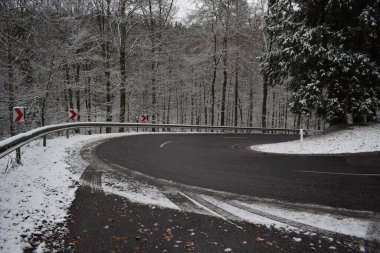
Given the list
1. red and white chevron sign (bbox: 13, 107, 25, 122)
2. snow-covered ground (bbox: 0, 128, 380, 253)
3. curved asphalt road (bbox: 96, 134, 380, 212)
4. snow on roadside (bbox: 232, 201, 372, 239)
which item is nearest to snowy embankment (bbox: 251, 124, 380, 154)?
curved asphalt road (bbox: 96, 134, 380, 212)

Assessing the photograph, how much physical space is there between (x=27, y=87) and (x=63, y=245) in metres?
18.8

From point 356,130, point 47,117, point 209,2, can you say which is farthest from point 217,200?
point 209,2

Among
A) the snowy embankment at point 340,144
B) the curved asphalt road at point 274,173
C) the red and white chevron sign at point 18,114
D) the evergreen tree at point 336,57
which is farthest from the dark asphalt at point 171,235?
the evergreen tree at point 336,57

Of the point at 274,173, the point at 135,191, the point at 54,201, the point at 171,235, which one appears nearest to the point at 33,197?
the point at 54,201

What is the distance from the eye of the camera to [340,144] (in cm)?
1355

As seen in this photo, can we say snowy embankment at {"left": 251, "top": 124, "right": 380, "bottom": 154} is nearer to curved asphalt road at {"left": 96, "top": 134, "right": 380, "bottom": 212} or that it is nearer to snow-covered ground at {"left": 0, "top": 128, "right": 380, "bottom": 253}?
curved asphalt road at {"left": 96, "top": 134, "right": 380, "bottom": 212}

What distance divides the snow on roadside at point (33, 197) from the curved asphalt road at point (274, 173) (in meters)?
2.01

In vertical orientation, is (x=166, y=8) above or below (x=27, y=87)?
above

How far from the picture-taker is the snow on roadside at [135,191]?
5727 millimetres

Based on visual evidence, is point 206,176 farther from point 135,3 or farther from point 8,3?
point 135,3

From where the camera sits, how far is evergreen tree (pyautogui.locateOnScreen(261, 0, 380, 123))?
46.4 ft

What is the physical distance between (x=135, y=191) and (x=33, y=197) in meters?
1.96

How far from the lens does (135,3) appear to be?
2409 cm

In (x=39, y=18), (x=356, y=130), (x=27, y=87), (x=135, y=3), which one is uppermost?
(x=135, y=3)
